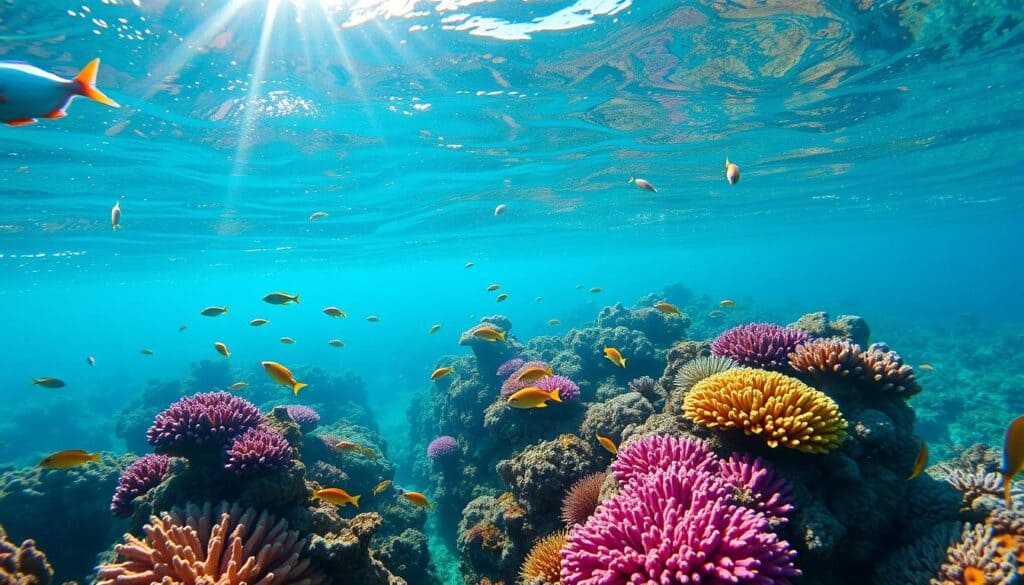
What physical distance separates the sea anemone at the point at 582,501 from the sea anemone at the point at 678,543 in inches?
62.5

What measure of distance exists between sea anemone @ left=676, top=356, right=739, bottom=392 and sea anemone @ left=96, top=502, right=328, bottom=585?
4799 millimetres

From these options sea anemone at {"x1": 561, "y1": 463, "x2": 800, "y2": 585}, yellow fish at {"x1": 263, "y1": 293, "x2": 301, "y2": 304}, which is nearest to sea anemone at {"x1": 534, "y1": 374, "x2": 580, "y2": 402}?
sea anemone at {"x1": 561, "y1": 463, "x2": 800, "y2": 585}

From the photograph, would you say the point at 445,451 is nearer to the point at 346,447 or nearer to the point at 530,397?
the point at 346,447

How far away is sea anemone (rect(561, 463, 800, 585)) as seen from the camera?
2902mm

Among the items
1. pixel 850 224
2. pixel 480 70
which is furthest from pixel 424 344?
pixel 850 224

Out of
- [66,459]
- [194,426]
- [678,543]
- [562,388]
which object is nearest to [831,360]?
[678,543]

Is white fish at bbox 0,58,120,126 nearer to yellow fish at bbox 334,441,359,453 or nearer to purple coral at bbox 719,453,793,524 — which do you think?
purple coral at bbox 719,453,793,524

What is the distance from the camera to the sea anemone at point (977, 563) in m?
3.29

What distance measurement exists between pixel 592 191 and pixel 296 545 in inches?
1026

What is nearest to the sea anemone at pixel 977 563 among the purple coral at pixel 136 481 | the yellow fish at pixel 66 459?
the purple coral at pixel 136 481

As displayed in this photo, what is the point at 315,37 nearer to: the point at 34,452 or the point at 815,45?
the point at 815,45

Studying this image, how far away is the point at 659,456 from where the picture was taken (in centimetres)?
432

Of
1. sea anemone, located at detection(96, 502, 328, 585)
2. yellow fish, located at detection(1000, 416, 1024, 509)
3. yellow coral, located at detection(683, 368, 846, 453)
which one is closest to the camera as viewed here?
yellow fish, located at detection(1000, 416, 1024, 509)

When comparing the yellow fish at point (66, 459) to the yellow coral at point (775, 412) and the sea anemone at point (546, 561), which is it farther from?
the yellow coral at point (775, 412)
